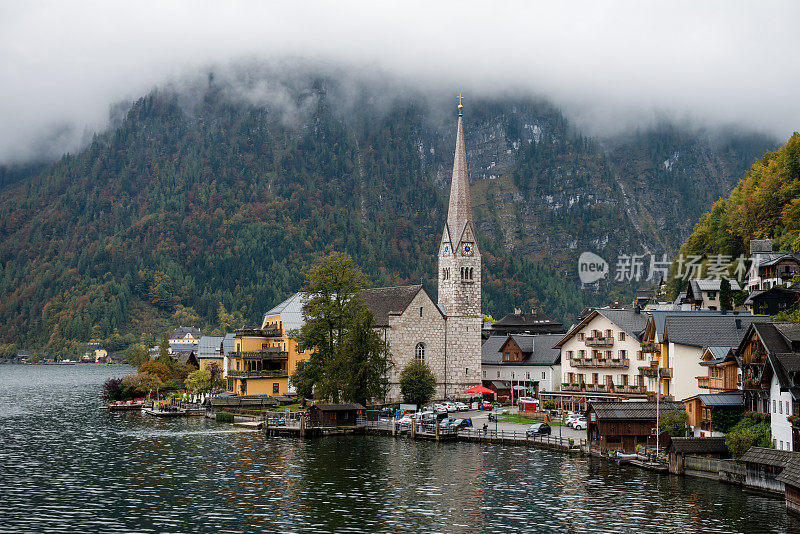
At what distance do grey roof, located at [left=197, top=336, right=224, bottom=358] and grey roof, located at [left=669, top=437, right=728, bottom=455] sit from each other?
111 metres

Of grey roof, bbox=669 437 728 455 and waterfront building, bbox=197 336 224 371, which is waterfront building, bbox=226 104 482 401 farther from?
grey roof, bbox=669 437 728 455

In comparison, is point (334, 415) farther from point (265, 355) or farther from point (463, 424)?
point (265, 355)

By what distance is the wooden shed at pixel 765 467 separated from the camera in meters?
57.3

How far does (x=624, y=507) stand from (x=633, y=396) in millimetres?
48809

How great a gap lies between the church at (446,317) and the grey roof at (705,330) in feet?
160

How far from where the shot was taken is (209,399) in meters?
130

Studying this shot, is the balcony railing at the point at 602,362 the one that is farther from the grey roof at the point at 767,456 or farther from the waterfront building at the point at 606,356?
the grey roof at the point at 767,456

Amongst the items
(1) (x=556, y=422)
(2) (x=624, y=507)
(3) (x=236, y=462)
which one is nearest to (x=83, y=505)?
(3) (x=236, y=462)

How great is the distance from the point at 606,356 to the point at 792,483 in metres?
55.9

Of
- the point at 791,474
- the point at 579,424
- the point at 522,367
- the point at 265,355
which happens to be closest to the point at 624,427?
the point at 579,424

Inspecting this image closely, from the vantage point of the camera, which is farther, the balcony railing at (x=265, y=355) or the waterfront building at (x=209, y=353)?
the waterfront building at (x=209, y=353)

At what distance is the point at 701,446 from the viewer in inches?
2677

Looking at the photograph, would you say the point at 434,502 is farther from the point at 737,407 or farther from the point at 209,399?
the point at 209,399

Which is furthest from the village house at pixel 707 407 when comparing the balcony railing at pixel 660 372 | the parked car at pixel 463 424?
the parked car at pixel 463 424
